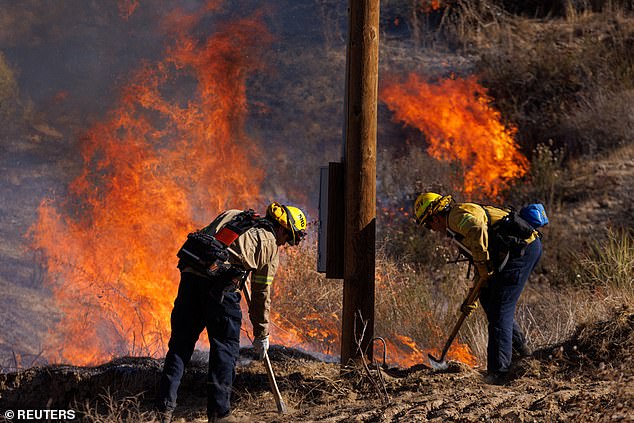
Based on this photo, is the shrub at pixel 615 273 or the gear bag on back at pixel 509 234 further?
the shrub at pixel 615 273

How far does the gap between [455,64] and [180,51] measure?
18.4ft

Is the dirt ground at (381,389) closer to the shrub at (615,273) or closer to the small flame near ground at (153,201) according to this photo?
the shrub at (615,273)

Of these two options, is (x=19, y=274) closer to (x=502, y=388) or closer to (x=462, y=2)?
(x=502, y=388)

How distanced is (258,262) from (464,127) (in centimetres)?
865

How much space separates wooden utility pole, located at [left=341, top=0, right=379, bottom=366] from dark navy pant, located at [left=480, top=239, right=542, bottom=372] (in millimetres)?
985

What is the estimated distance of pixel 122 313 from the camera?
355 inches

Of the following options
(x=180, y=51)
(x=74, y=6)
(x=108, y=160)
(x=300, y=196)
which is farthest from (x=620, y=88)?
(x=74, y=6)

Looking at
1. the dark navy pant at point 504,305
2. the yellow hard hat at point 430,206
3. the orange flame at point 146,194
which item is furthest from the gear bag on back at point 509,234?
the orange flame at point 146,194

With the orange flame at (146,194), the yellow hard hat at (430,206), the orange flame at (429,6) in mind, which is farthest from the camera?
the orange flame at (429,6)

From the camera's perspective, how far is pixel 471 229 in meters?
6.06

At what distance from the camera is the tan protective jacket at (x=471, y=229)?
19.9 feet

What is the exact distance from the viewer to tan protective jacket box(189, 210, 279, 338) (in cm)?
553

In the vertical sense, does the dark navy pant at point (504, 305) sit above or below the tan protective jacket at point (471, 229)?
below

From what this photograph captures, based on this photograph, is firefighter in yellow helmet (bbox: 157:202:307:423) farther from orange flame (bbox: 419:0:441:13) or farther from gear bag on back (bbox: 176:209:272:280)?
orange flame (bbox: 419:0:441:13)
